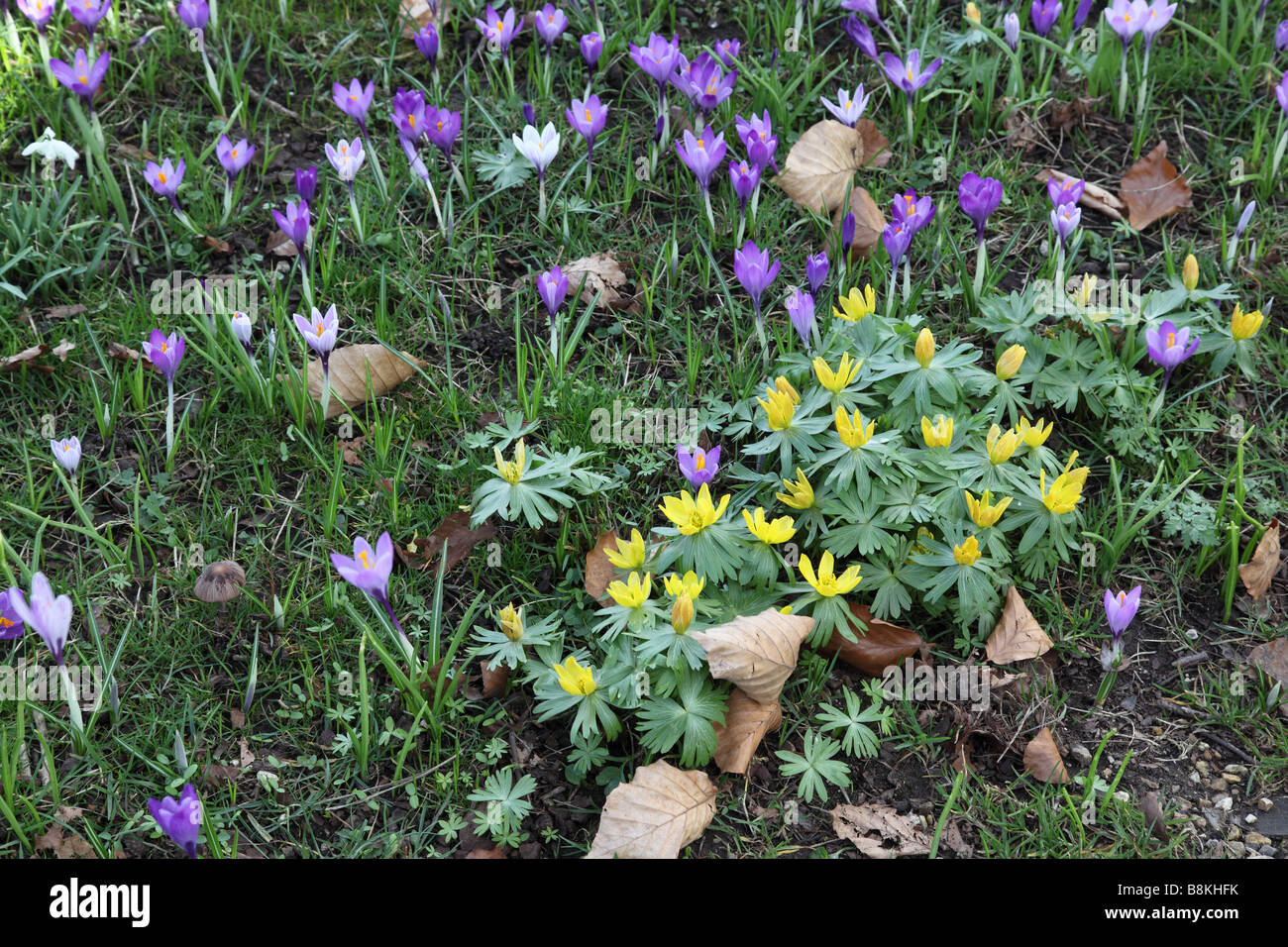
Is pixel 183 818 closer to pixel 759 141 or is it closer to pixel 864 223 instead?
pixel 759 141

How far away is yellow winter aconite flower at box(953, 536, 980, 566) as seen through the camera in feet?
8.33

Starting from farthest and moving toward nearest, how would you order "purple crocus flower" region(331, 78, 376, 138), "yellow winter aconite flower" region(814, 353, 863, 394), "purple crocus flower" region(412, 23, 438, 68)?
"purple crocus flower" region(412, 23, 438, 68) → "purple crocus flower" region(331, 78, 376, 138) → "yellow winter aconite flower" region(814, 353, 863, 394)

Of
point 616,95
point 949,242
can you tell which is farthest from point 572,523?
point 616,95

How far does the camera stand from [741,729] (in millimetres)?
2508

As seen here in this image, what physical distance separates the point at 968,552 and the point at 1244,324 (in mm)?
1202

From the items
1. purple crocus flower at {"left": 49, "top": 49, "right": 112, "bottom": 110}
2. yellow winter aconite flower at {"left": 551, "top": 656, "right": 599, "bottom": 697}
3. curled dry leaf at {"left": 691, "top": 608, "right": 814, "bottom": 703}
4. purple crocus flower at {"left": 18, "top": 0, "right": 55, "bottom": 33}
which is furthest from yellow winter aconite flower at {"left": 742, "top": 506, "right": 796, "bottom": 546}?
purple crocus flower at {"left": 18, "top": 0, "right": 55, "bottom": 33}

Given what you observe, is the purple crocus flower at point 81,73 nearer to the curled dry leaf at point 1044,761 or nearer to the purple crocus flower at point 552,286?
the purple crocus flower at point 552,286

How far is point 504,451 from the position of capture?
3.07 meters

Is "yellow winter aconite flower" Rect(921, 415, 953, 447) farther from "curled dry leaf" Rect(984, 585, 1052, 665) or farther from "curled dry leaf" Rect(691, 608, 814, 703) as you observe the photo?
"curled dry leaf" Rect(691, 608, 814, 703)

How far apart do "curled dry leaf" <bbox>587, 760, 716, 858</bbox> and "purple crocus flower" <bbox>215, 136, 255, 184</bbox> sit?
2.28 metres

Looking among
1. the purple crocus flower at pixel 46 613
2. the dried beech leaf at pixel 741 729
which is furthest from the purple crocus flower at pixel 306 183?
the dried beech leaf at pixel 741 729

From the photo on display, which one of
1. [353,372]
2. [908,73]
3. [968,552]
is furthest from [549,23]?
[968,552]
